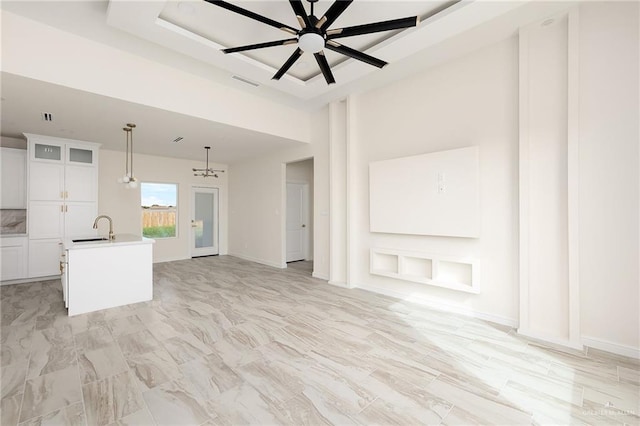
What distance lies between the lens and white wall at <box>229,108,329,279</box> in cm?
551

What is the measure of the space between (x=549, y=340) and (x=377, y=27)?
136 inches

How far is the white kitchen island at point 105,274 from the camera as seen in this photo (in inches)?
140

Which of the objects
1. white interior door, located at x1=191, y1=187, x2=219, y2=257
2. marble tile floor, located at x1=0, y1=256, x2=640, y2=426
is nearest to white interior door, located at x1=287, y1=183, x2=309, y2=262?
white interior door, located at x1=191, y1=187, x2=219, y2=257

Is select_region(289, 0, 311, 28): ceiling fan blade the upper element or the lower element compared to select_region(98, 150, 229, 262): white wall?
upper

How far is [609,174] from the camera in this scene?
2.60 meters

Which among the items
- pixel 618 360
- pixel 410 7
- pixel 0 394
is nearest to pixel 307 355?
pixel 0 394

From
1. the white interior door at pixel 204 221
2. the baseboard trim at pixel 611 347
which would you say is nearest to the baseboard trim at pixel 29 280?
the white interior door at pixel 204 221

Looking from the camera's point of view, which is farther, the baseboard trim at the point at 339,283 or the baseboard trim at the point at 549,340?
the baseboard trim at the point at 339,283

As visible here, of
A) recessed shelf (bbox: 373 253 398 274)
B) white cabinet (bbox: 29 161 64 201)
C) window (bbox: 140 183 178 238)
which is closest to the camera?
recessed shelf (bbox: 373 253 398 274)

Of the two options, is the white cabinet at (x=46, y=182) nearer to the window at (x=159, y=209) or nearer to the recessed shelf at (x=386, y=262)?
the window at (x=159, y=209)

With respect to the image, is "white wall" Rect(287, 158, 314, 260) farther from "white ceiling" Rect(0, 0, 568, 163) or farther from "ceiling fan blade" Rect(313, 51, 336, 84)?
"ceiling fan blade" Rect(313, 51, 336, 84)

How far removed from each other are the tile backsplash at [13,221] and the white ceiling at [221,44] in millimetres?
1608

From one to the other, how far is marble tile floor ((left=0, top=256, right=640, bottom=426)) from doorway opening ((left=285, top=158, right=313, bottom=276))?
3.63 metres

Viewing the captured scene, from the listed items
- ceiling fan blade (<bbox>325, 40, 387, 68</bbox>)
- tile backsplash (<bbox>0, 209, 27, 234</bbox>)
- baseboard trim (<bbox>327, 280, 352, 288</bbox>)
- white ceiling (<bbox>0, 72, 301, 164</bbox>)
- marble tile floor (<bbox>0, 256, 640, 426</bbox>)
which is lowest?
marble tile floor (<bbox>0, 256, 640, 426</bbox>)
